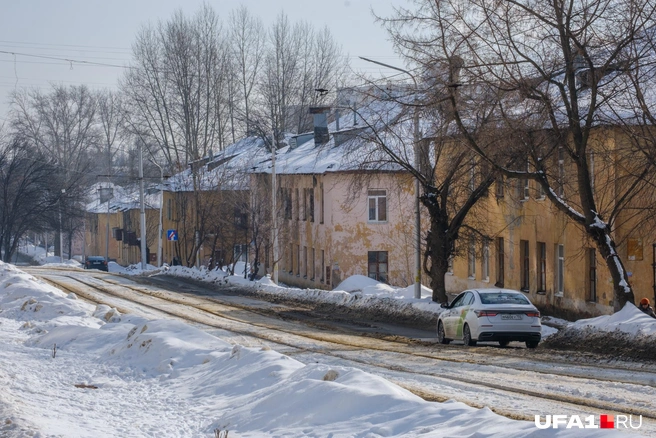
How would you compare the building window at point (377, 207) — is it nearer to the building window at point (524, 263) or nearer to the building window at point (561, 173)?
the building window at point (524, 263)

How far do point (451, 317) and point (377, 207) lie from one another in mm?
27510

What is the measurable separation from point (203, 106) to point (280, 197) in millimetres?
13530

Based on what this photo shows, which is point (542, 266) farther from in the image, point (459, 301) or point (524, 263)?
point (459, 301)

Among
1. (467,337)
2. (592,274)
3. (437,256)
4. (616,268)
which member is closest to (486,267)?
(592,274)

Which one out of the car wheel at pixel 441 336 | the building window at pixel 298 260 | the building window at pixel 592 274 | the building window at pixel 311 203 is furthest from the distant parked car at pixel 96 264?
the car wheel at pixel 441 336

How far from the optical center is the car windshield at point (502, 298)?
2055 centimetres

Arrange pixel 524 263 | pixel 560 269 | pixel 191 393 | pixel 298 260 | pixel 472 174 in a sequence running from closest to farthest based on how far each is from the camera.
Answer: pixel 191 393 < pixel 472 174 < pixel 560 269 < pixel 524 263 < pixel 298 260

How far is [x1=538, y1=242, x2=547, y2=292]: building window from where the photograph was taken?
33125 mm

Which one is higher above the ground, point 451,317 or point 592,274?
point 592,274

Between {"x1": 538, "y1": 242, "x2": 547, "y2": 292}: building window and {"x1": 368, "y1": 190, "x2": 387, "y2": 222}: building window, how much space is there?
16.3 m

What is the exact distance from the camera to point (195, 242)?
58.0 metres

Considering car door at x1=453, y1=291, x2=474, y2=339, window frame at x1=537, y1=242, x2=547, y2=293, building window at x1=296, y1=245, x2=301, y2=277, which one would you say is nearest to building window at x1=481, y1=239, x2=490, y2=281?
window frame at x1=537, y1=242, x2=547, y2=293

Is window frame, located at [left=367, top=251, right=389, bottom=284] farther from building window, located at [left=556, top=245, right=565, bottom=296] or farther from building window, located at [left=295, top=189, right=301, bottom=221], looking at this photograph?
building window, located at [left=556, top=245, right=565, bottom=296]

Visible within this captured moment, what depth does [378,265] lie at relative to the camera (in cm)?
4934
